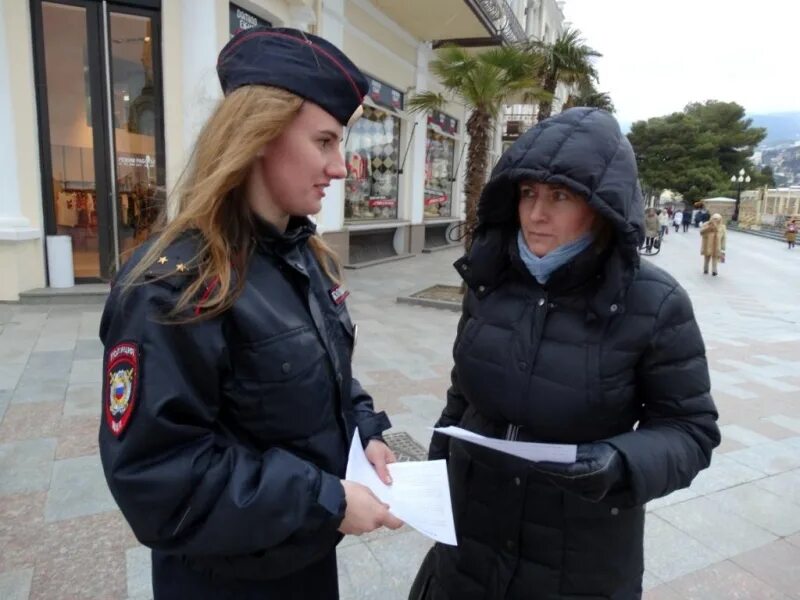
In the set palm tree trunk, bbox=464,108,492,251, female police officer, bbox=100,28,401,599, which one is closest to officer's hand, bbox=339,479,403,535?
female police officer, bbox=100,28,401,599

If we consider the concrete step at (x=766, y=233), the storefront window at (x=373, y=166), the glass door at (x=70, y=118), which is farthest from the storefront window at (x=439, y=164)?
the concrete step at (x=766, y=233)

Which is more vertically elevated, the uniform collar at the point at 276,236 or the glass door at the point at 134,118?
the glass door at the point at 134,118

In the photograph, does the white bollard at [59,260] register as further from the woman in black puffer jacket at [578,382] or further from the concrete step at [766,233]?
the concrete step at [766,233]

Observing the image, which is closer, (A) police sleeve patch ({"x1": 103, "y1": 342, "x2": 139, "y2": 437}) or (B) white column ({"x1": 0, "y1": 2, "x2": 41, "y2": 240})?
(A) police sleeve patch ({"x1": 103, "y1": 342, "x2": 139, "y2": 437})

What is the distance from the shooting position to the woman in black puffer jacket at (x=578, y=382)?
1485 millimetres

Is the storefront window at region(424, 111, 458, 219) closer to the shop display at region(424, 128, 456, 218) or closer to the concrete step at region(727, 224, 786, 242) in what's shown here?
the shop display at region(424, 128, 456, 218)

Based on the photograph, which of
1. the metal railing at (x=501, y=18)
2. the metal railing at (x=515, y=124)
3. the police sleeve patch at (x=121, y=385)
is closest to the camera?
the police sleeve patch at (x=121, y=385)

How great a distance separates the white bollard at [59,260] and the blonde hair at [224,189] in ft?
24.6

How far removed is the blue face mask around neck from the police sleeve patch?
1.03 meters

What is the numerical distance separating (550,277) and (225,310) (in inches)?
35.1

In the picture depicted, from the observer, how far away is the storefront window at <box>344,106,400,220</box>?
12.8 metres

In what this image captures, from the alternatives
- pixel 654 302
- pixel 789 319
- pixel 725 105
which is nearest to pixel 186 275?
pixel 654 302

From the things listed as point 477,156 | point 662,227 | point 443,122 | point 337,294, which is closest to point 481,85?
point 477,156

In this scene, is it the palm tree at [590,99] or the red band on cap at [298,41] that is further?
the palm tree at [590,99]
